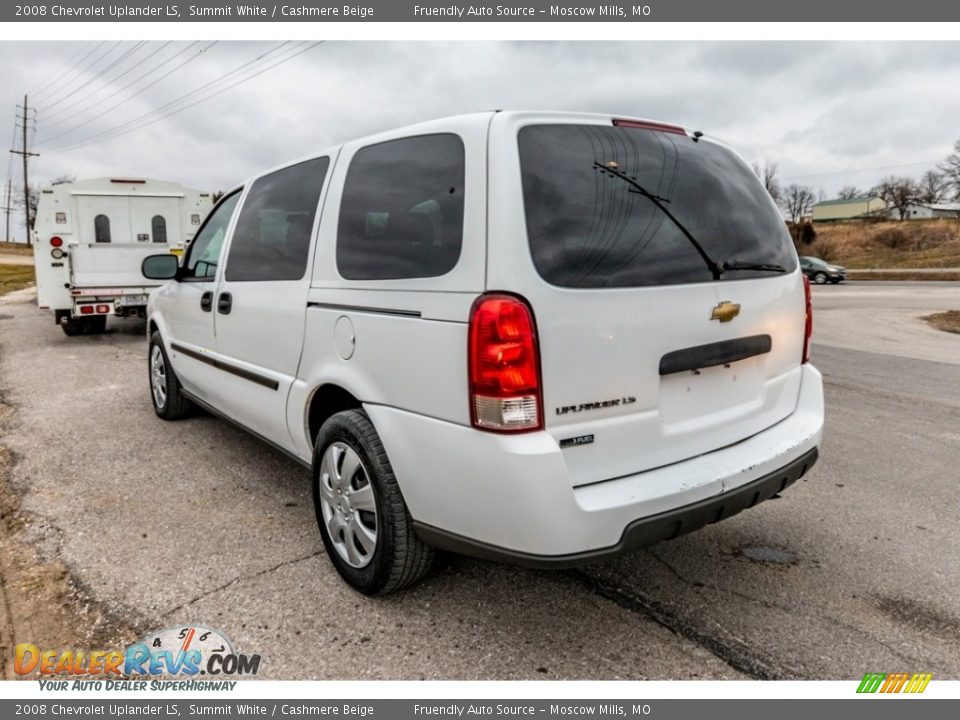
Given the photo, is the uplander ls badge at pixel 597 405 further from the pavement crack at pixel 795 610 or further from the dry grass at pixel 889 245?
the dry grass at pixel 889 245

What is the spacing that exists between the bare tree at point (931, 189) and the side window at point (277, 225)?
87.9 m

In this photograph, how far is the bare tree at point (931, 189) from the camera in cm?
7412

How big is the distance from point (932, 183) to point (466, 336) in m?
95.2

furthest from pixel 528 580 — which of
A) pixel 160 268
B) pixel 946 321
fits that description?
pixel 946 321

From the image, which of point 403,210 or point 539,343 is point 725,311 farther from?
point 403,210

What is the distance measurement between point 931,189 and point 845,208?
57.5 ft

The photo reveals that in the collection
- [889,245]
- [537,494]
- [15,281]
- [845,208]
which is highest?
[845,208]

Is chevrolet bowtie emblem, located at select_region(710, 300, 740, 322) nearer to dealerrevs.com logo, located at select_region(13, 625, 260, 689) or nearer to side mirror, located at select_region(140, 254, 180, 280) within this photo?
dealerrevs.com logo, located at select_region(13, 625, 260, 689)

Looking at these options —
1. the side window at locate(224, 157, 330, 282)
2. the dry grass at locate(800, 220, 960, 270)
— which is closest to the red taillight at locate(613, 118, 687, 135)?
the side window at locate(224, 157, 330, 282)

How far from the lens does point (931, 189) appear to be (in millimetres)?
78000

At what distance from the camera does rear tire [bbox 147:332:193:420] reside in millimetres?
5301

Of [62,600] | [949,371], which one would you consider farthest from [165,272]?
[949,371]

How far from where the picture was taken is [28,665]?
2.35m

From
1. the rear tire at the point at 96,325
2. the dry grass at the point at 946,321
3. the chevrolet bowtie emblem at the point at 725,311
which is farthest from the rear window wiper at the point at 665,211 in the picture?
the dry grass at the point at 946,321
